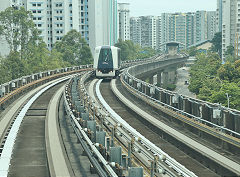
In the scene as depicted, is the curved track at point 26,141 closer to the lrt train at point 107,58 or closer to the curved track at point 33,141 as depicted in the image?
the curved track at point 33,141

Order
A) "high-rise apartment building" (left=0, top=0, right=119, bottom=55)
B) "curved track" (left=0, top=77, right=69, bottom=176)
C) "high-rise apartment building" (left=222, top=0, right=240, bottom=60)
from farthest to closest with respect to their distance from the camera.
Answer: "high-rise apartment building" (left=222, top=0, right=240, bottom=60), "high-rise apartment building" (left=0, top=0, right=119, bottom=55), "curved track" (left=0, top=77, right=69, bottom=176)

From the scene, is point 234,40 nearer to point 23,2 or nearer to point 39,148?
point 23,2

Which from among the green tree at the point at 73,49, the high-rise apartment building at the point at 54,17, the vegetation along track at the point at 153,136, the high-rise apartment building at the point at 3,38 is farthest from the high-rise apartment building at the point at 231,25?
the vegetation along track at the point at 153,136

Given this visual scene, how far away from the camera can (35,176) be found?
16.4 metres

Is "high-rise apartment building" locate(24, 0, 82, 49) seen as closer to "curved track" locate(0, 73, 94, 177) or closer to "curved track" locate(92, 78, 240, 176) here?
"curved track" locate(92, 78, 240, 176)

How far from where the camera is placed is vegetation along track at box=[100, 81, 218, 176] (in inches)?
708

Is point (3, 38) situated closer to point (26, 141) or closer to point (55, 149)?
point (26, 141)

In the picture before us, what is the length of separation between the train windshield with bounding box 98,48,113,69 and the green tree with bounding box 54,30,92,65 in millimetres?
56660

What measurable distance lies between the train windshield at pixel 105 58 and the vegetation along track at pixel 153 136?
1458 cm

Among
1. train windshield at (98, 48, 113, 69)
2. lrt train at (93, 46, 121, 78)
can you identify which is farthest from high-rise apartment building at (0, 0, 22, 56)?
Result: train windshield at (98, 48, 113, 69)

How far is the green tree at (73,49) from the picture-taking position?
11569 cm

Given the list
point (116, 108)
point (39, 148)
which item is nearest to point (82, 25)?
point (116, 108)

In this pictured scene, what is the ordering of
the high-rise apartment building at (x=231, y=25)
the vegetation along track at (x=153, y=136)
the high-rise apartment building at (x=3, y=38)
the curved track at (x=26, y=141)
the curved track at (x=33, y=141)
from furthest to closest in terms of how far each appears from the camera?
the high-rise apartment building at (x=231, y=25), the high-rise apartment building at (x=3, y=38), the vegetation along track at (x=153, y=136), the curved track at (x=26, y=141), the curved track at (x=33, y=141)

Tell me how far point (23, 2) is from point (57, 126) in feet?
515
